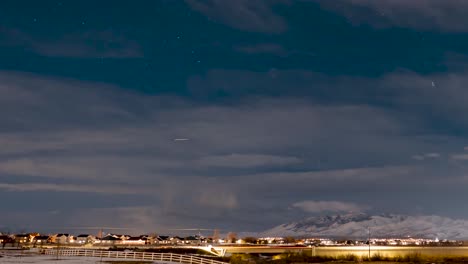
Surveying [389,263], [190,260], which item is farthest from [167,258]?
[389,263]

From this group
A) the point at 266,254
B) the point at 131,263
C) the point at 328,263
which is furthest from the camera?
the point at 266,254

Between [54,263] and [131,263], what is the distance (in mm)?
10091

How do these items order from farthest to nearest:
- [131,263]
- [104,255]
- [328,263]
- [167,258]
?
1. [328,263]
2. [104,255]
3. [167,258]
4. [131,263]

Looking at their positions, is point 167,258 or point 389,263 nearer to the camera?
point 167,258

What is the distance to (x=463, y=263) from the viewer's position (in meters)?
96.2

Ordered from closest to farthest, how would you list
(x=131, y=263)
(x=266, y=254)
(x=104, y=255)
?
(x=131, y=263)
(x=104, y=255)
(x=266, y=254)

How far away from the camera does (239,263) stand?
249 ft

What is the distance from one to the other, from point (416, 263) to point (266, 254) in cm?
6123

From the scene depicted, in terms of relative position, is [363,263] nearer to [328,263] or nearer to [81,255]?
[328,263]

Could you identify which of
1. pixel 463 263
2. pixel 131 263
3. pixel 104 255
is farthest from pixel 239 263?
pixel 463 263

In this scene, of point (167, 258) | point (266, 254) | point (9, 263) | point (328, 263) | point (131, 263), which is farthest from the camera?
point (266, 254)

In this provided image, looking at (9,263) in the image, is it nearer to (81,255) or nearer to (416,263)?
(81,255)

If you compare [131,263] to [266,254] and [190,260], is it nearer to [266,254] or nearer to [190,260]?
[190,260]

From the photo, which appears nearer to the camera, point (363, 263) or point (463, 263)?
point (363, 263)
